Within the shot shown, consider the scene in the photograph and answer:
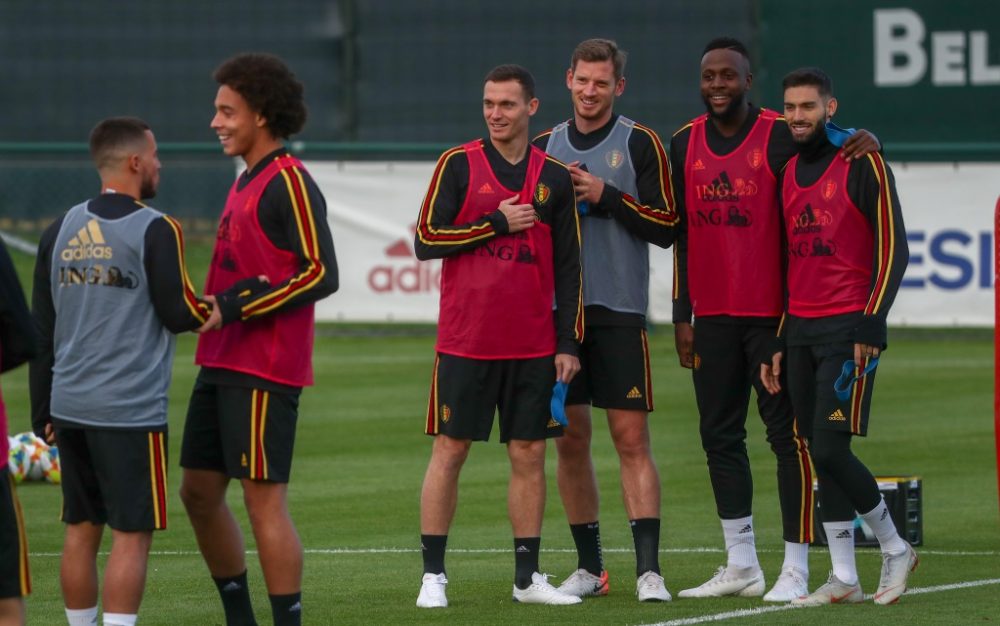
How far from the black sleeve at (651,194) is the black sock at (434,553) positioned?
5.28 feet

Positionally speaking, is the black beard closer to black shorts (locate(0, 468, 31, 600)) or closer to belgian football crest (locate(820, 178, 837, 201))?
belgian football crest (locate(820, 178, 837, 201))

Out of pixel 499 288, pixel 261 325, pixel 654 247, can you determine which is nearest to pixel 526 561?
pixel 499 288

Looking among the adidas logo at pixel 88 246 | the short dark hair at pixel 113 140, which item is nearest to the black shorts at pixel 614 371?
the short dark hair at pixel 113 140

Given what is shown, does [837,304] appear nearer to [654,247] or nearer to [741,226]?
[741,226]

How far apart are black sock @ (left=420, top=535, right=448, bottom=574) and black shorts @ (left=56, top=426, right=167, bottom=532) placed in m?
1.70

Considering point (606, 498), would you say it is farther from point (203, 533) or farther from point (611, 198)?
point (203, 533)

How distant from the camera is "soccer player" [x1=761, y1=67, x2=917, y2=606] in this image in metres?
7.84

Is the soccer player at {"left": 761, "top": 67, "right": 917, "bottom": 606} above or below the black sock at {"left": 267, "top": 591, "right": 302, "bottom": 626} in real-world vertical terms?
above

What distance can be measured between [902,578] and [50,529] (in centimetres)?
475

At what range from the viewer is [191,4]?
22391 mm

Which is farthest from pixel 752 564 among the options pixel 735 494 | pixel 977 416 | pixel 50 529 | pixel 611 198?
pixel 977 416

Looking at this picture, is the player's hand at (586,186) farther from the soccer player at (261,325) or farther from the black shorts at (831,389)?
the soccer player at (261,325)

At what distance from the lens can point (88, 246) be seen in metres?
6.44

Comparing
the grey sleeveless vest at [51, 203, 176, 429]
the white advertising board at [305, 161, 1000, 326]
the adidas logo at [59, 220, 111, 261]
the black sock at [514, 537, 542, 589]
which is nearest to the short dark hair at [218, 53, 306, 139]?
the grey sleeveless vest at [51, 203, 176, 429]
